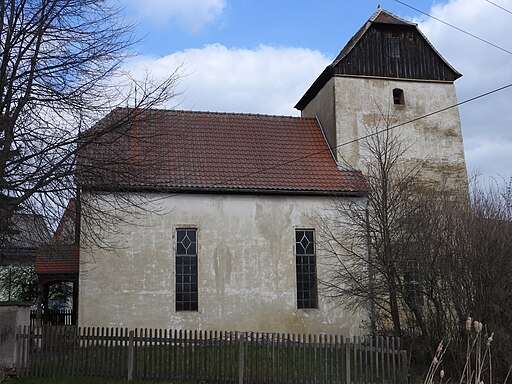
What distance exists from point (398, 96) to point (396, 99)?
152 millimetres

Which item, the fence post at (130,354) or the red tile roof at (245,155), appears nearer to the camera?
the fence post at (130,354)

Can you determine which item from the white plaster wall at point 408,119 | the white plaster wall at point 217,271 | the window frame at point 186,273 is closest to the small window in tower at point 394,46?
the white plaster wall at point 408,119

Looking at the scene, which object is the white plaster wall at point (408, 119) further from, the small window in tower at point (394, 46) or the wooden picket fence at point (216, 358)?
the wooden picket fence at point (216, 358)

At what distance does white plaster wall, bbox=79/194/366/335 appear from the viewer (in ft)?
55.8

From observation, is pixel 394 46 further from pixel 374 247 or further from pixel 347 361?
pixel 347 361

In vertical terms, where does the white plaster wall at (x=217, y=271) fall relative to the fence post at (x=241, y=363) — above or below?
above

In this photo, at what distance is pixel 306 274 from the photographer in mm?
18453

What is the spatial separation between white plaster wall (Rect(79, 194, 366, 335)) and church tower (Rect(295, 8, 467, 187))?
3727mm

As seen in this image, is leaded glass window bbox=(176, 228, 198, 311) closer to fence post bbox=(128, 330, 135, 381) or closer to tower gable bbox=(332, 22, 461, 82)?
fence post bbox=(128, 330, 135, 381)

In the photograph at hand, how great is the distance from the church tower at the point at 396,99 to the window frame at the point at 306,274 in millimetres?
3392

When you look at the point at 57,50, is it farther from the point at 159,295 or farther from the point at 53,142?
the point at 159,295

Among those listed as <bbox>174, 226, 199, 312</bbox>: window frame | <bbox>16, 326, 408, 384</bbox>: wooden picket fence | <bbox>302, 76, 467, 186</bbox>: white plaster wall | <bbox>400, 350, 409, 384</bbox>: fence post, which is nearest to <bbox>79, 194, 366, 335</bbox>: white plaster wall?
<bbox>174, 226, 199, 312</bbox>: window frame

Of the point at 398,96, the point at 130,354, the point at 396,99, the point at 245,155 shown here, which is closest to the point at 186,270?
the point at 245,155

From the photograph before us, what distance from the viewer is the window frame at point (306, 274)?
720 inches
